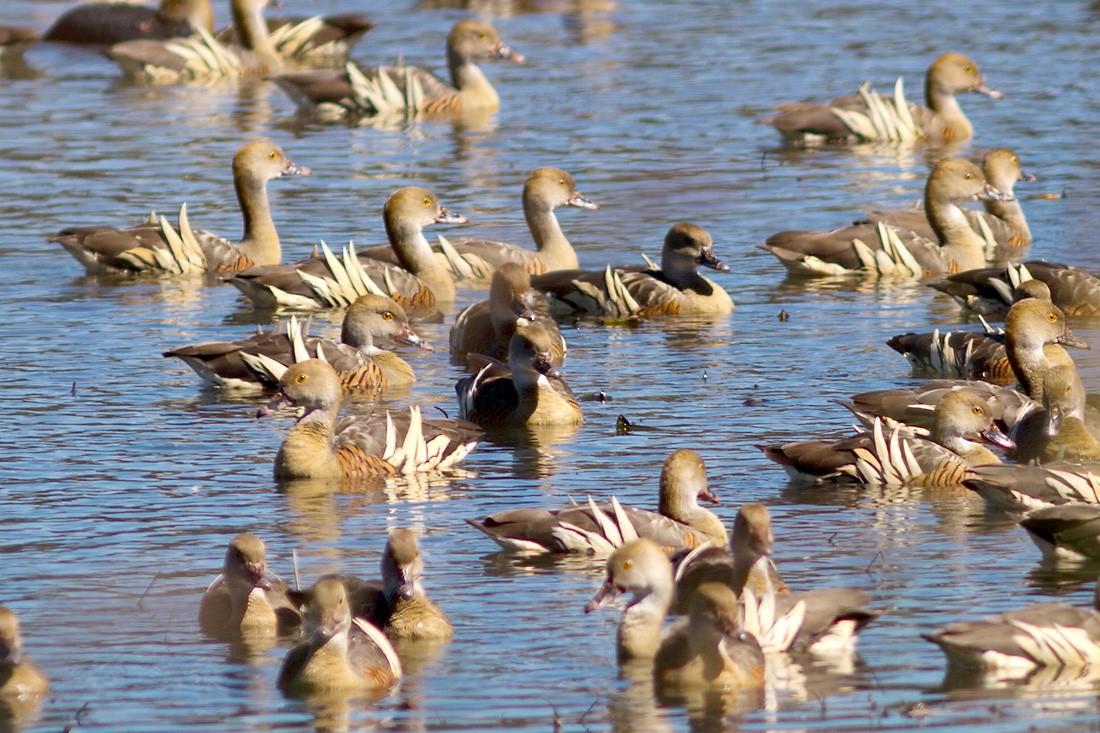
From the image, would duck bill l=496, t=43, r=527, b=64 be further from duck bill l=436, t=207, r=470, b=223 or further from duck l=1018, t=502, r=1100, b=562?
duck l=1018, t=502, r=1100, b=562

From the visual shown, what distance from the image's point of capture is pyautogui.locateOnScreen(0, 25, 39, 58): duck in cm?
3400

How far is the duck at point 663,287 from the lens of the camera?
695 inches

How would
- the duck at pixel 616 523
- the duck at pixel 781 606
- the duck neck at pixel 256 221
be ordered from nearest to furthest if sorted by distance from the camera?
the duck at pixel 781 606 < the duck at pixel 616 523 < the duck neck at pixel 256 221

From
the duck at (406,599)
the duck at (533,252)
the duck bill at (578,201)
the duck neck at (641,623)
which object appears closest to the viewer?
the duck neck at (641,623)

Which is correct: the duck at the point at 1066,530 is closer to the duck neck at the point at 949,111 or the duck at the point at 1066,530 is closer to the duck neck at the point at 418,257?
the duck neck at the point at 418,257

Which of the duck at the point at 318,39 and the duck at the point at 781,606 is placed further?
the duck at the point at 318,39

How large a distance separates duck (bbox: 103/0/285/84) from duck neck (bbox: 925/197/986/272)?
16.3m

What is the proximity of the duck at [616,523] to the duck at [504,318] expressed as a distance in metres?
4.83

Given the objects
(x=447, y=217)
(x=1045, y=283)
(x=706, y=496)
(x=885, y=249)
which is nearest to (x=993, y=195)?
(x=885, y=249)

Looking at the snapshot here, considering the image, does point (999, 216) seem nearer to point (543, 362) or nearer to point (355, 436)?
point (543, 362)

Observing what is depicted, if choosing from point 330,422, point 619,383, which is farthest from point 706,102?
point 330,422

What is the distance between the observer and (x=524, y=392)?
13.9 m

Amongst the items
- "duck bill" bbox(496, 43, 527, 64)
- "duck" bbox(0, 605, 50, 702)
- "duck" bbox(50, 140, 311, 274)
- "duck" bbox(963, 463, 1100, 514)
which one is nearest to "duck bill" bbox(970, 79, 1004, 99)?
"duck bill" bbox(496, 43, 527, 64)

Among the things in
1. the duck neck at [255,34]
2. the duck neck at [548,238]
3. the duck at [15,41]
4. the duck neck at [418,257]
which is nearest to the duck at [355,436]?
the duck neck at [418,257]
